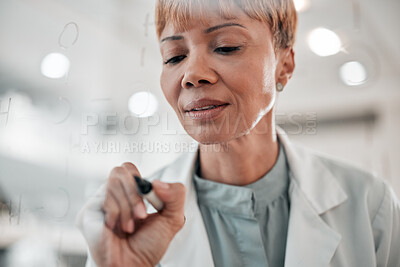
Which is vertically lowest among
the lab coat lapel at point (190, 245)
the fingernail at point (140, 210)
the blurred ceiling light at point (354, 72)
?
the lab coat lapel at point (190, 245)

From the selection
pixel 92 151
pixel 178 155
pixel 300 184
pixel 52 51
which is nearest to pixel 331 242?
→ pixel 300 184

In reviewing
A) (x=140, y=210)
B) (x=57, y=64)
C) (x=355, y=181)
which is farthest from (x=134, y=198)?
(x=355, y=181)

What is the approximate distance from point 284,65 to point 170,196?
29 centimetres

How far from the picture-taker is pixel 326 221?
0.52 metres

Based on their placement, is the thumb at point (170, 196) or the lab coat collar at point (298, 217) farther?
the lab coat collar at point (298, 217)

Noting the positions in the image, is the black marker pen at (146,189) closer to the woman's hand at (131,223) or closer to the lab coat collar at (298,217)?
the woman's hand at (131,223)

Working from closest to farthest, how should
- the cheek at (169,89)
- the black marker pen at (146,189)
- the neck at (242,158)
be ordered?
1. the black marker pen at (146,189)
2. the cheek at (169,89)
3. the neck at (242,158)

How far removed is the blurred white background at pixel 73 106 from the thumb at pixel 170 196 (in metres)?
0.12

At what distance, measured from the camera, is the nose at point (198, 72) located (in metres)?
0.38

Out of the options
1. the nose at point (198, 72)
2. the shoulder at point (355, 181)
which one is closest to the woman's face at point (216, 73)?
the nose at point (198, 72)

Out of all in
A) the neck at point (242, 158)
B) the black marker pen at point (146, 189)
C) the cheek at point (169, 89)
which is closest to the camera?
the black marker pen at point (146, 189)

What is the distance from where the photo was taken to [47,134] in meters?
0.45

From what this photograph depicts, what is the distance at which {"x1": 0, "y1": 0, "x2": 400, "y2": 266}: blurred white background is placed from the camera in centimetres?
43

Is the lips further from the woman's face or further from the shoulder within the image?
the shoulder
